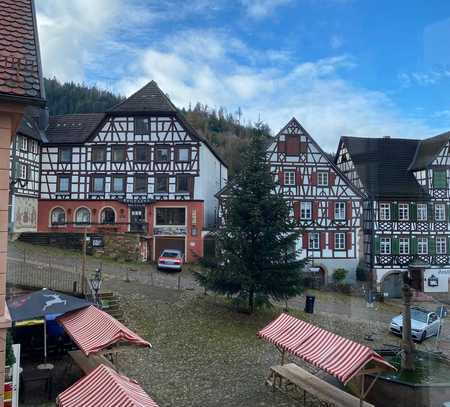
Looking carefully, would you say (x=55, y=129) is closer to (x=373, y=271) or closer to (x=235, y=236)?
(x=235, y=236)

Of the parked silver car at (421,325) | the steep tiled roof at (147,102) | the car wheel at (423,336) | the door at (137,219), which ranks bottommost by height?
the car wheel at (423,336)

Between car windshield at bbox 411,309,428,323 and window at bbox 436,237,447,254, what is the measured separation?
2977 mm

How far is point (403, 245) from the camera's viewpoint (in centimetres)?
2559

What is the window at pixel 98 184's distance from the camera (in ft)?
90.5

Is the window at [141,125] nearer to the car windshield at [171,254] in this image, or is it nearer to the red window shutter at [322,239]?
the car windshield at [171,254]

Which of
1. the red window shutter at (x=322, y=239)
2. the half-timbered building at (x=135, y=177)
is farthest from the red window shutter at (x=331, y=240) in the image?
the half-timbered building at (x=135, y=177)

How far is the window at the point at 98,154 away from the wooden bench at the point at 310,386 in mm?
20944

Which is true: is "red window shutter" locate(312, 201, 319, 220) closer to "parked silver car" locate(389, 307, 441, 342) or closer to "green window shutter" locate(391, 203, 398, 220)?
"green window shutter" locate(391, 203, 398, 220)

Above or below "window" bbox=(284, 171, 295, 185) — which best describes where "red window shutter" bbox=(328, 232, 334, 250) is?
below

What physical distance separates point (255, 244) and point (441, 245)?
9.18 meters

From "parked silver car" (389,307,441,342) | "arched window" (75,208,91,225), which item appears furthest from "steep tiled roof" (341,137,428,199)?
"arched window" (75,208,91,225)

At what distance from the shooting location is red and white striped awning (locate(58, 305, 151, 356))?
306 inches

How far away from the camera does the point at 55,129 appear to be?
29.1 m

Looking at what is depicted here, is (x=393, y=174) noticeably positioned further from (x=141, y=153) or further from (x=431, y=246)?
(x=141, y=153)
